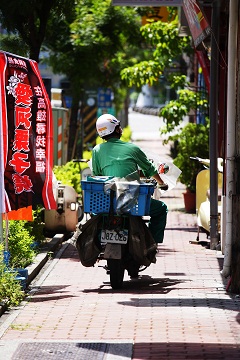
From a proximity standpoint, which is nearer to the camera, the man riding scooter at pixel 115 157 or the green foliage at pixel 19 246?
the man riding scooter at pixel 115 157

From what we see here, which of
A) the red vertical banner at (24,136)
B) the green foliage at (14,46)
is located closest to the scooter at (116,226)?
the red vertical banner at (24,136)

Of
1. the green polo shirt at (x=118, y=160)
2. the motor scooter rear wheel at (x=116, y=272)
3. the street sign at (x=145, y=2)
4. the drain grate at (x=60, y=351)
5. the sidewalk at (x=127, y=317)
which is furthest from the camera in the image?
the street sign at (x=145, y=2)

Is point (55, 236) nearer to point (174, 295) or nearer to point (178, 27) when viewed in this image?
point (174, 295)

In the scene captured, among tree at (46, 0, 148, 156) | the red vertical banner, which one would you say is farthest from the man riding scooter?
tree at (46, 0, 148, 156)

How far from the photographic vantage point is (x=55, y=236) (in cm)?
1536

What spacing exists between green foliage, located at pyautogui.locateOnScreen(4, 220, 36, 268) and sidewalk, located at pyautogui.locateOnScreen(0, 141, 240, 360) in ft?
0.91

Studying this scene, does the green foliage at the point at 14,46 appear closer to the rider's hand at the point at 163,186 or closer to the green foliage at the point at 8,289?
the rider's hand at the point at 163,186

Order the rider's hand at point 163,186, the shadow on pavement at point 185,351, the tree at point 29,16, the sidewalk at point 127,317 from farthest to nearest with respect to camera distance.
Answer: the tree at point 29,16, the rider's hand at point 163,186, the sidewalk at point 127,317, the shadow on pavement at point 185,351

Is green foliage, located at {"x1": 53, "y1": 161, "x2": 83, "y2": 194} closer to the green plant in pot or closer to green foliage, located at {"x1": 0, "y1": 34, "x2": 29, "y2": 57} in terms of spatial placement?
the green plant in pot

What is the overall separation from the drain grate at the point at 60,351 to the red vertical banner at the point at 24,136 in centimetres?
250

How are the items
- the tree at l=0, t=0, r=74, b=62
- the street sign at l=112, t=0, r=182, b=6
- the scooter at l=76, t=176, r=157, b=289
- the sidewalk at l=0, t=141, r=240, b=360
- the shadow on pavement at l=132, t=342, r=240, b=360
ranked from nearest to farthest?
the shadow on pavement at l=132, t=342, r=240, b=360 → the sidewalk at l=0, t=141, r=240, b=360 → the scooter at l=76, t=176, r=157, b=289 → the tree at l=0, t=0, r=74, b=62 → the street sign at l=112, t=0, r=182, b=6

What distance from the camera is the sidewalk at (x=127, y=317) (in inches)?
309

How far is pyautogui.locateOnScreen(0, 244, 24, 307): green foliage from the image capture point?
9727 mm

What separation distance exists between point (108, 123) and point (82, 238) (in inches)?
49.5
